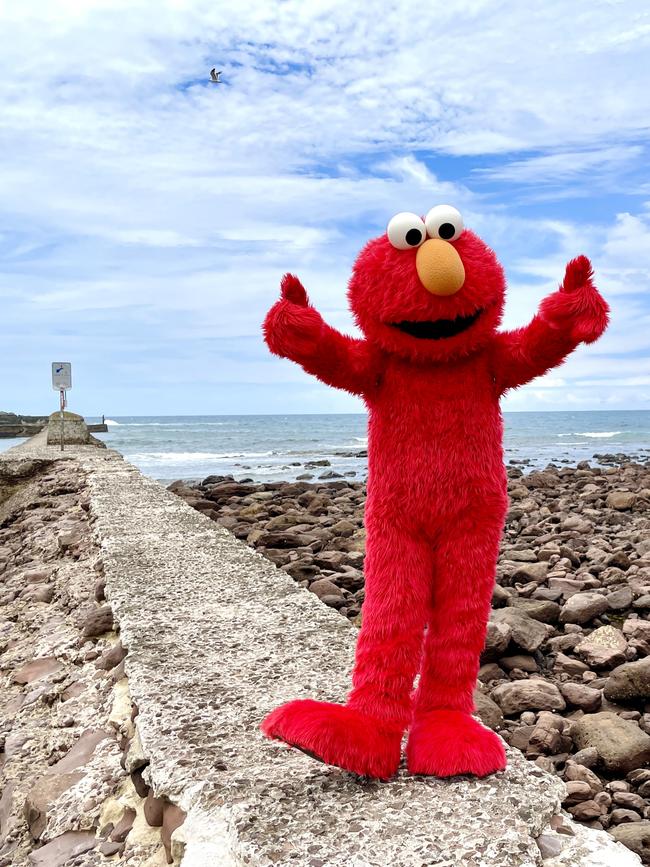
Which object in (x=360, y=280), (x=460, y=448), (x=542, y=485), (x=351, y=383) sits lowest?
(x=542, y=485)

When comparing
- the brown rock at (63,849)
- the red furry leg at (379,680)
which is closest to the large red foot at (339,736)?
the red furry leg at (379,680)

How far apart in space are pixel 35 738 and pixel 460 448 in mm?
1982

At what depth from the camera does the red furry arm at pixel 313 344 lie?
202cm

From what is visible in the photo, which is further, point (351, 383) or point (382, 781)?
point (351, 383)

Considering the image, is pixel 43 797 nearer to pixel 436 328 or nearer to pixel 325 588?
pixel 436 328

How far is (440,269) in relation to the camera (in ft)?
6.42

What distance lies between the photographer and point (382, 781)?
6.29 ft

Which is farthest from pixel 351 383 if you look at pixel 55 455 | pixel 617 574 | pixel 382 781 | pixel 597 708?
pixel 55 455

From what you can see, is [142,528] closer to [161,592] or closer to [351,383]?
[161,592]

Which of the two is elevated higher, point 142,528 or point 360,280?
point 360,280

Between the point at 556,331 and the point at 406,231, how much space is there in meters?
0.48

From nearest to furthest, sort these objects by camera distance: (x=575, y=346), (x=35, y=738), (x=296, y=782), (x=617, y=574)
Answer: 1. (x=296, y=782)
2. (x=575, y=346)
3. (x=35, y=738)
4. (x=617, y=574)

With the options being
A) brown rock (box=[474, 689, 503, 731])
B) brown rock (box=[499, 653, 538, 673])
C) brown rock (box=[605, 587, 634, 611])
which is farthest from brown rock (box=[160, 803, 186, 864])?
brown rock (box=[605, 587, 634, 611])

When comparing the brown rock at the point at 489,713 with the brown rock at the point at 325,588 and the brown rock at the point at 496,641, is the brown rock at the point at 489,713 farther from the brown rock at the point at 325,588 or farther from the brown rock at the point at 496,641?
the brown rock at the point at 325,588
